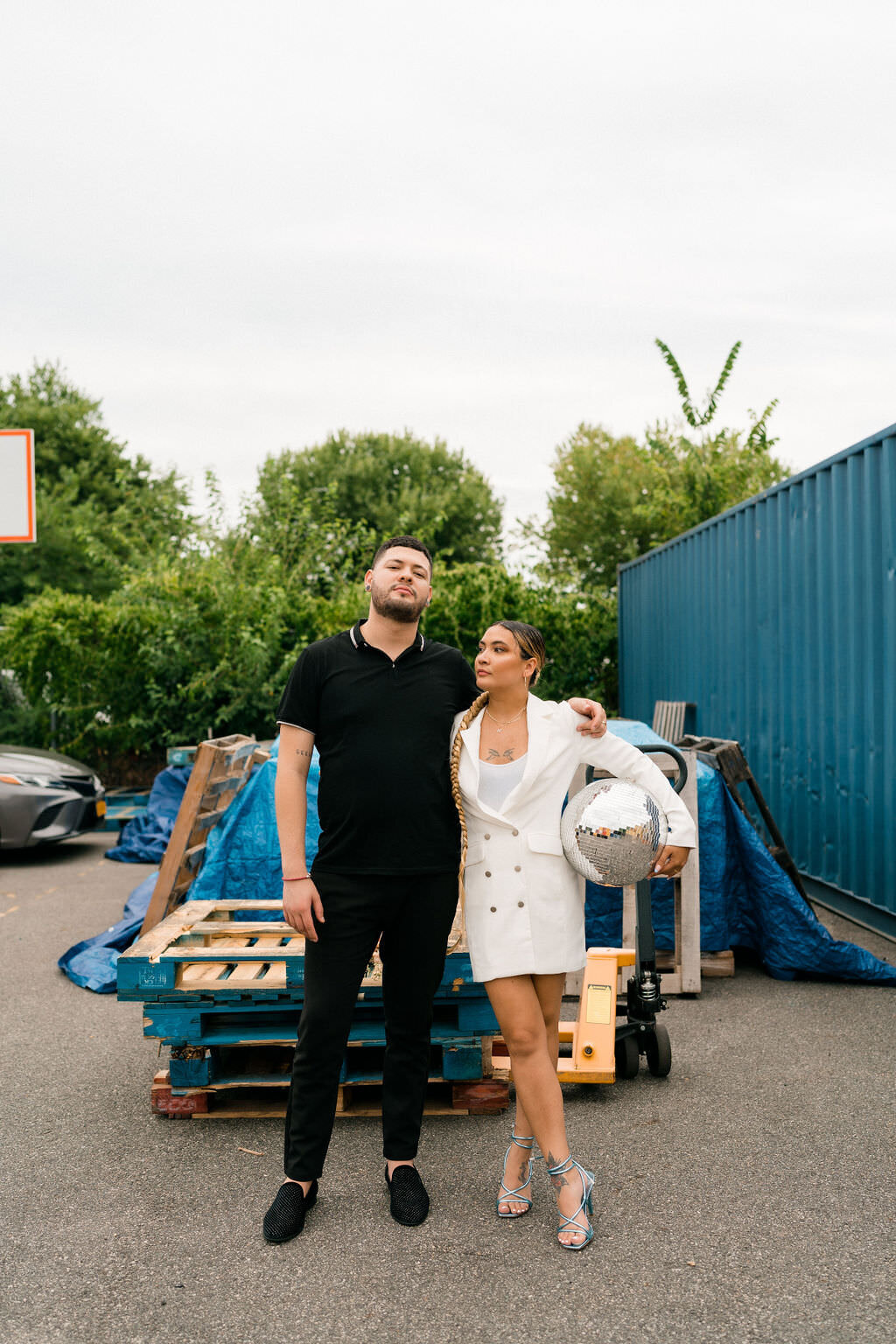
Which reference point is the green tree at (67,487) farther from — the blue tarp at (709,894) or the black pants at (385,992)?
the black pants at (385,992)

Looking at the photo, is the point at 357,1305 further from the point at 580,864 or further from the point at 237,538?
the point at 237,538

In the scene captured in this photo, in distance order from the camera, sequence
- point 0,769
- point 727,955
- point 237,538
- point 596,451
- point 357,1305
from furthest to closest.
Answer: point 596,451
point 237,538
point 0,769
point 727,955
point 357,1305

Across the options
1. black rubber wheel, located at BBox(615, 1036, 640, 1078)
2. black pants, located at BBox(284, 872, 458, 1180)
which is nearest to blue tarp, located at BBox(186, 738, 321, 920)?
black rubber wheel, located at BBox(615, 1036, 640, 1078)

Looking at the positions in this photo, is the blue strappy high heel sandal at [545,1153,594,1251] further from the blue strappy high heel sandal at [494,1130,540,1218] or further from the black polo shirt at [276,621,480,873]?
the black polo shirt at [276,621,480,873]

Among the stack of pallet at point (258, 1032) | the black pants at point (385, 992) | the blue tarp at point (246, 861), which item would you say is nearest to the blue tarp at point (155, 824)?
the blue tarp at point (246, 861)

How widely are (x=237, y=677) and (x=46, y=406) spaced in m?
21.5

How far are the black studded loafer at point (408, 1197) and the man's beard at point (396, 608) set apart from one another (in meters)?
1.67

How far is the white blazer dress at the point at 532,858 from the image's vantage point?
114 inches

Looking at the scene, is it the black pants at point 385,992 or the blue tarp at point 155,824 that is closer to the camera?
the black pants at point 385,992

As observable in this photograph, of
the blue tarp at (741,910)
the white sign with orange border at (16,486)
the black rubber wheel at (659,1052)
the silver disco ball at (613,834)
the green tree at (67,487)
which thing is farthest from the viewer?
the green tree at (67,487)

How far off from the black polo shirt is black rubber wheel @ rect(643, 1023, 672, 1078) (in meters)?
1.56

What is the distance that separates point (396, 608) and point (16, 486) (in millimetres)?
6887

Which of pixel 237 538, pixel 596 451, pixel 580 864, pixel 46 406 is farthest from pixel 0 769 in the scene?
pixel 596 451

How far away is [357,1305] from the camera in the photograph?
2621 mm
